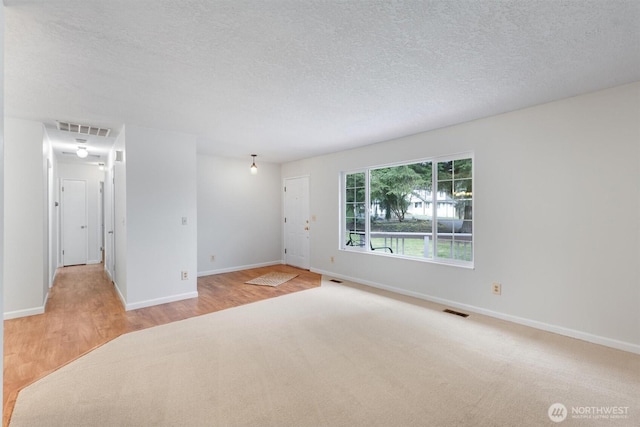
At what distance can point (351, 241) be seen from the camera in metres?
5.55

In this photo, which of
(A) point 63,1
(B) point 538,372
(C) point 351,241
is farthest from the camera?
(C) point 351,241

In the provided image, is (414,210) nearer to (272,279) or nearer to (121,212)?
(272,279)

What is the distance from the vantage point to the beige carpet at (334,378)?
191 centimetres

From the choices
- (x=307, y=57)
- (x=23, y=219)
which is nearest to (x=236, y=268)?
(x=23, y=219)

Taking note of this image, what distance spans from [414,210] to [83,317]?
16.5 ft

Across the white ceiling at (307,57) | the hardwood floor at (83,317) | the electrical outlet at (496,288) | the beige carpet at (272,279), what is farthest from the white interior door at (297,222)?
the electrical outlet at (496,288)

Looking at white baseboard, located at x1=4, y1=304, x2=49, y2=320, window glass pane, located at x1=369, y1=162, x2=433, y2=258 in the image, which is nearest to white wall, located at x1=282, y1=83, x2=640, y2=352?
window glass pane, located at x1=369, y1=162, x2=433, y2=258

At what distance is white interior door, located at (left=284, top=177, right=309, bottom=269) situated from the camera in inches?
257

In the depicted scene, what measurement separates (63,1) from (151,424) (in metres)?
2.54

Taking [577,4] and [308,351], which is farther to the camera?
[308,351]

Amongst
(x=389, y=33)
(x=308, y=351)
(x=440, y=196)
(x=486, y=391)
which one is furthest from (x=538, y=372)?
(x=389, y=33)

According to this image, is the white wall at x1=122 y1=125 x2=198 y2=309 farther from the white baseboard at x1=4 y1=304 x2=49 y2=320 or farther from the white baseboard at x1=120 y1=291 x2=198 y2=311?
the white baseboard at x1=4 y1=304 x2=49 y2=320

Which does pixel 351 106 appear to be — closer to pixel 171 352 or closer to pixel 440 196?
pixel 440 196

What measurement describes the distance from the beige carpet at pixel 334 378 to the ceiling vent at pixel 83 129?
2.84 meters
